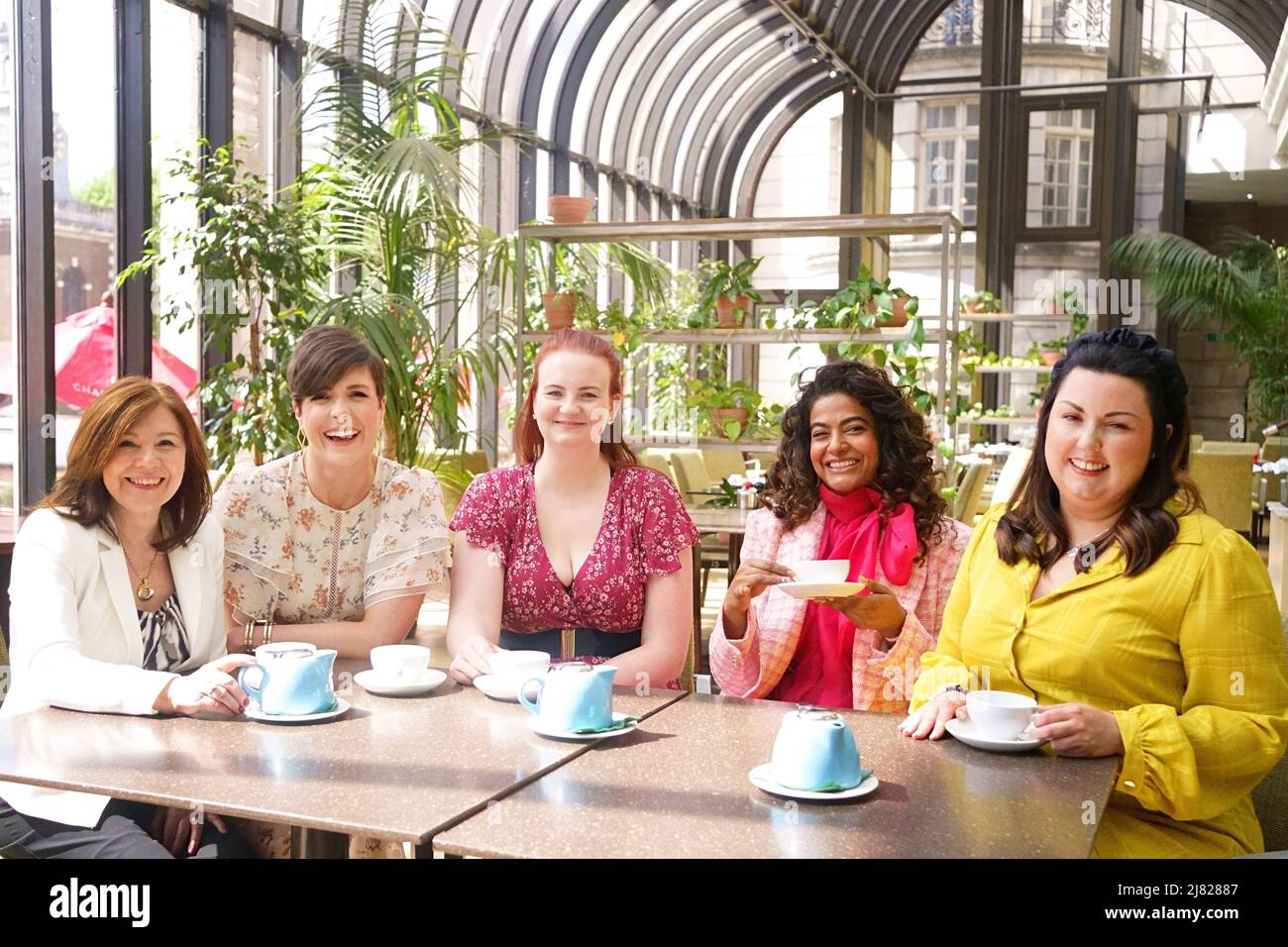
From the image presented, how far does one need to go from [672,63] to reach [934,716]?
9493mm

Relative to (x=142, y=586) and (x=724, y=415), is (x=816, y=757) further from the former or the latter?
(x=724, y=415)

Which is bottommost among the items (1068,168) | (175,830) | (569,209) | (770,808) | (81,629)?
(175,830)

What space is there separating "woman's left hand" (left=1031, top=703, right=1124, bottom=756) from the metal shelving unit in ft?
8.86

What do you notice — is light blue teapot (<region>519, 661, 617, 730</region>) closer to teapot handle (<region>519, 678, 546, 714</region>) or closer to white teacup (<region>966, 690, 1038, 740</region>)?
teapot handle (<region>519, 678, 546, 714</region>)

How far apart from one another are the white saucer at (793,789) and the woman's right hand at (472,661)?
24.9 inches

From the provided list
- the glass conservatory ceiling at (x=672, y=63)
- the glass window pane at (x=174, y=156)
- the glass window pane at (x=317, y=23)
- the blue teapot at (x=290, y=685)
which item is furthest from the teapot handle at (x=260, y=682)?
the glass window pane at (x=317, y=23)

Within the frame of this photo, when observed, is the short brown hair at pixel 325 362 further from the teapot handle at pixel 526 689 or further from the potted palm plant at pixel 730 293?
the potted palm plant at pixel 730 293

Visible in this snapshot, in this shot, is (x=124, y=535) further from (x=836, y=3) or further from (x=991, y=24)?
(x=991, y=24)

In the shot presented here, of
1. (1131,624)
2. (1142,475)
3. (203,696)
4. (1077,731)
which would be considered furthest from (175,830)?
(1142,475)

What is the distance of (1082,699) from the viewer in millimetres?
1832

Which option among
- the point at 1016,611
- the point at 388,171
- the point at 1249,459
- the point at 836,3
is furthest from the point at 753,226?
the point at 836,3

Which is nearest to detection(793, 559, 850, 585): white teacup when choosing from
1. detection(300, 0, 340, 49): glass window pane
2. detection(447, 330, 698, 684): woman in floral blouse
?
detection(447, 330, 698, 684): woman in floral blouse

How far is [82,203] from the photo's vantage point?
4703 millimetres

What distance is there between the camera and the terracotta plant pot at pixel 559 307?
528cm
